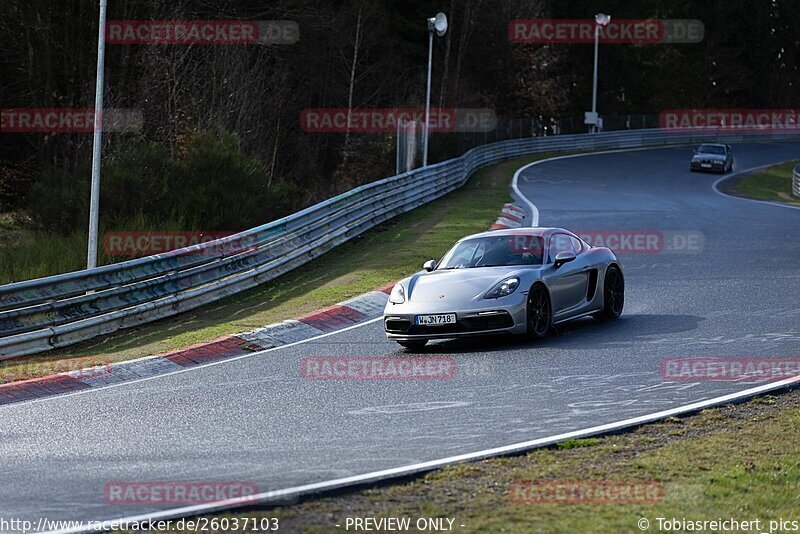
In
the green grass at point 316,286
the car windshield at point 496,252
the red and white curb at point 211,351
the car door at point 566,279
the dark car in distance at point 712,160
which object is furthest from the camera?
the dark car in distance at point 712,160

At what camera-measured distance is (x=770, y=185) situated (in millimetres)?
50438

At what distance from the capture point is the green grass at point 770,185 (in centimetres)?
4322

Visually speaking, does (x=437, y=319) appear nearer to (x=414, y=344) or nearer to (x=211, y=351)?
(x=414, y=344)

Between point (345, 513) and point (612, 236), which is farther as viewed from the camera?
point (612, 236)

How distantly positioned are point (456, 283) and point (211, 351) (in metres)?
2.98

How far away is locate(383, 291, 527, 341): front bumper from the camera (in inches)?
537

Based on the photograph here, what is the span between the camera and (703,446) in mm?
8516

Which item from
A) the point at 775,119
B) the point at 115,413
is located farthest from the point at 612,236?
the point at 775,119

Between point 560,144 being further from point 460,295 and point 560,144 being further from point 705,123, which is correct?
point 460,295

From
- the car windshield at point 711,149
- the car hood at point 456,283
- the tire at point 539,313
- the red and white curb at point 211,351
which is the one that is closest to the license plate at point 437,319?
the car hood at point 456,283

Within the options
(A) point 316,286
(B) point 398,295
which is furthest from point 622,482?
(A) point 316,286

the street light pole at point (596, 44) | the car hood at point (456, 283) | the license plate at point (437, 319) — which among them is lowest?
the license plate at point (437, 319)

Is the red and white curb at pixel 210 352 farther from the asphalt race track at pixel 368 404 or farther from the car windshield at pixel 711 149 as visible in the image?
the car windshield at pixel 711 149

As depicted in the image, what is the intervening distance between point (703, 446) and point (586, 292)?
6647 millimetres
